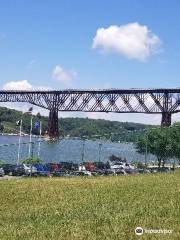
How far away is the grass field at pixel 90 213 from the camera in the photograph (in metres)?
14.2

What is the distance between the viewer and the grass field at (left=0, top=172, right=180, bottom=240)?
14.2m

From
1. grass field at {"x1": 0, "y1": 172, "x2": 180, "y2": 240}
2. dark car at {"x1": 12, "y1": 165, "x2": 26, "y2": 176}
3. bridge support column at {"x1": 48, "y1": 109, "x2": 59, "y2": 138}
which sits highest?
bridge support column at {"x1": 48, "y1": 109, "x2": 59, "y2": 138}

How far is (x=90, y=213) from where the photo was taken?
1730 cm

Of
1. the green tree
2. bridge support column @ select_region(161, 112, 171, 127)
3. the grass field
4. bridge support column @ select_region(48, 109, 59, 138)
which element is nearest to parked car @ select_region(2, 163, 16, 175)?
the green tree

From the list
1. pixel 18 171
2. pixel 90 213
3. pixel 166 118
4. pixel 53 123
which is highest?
pixel 166 118

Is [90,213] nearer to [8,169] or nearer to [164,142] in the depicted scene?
[8,169]

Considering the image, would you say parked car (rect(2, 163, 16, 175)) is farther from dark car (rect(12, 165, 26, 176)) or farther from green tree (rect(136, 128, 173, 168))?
green tree (rect(136, 128, 173, 168))

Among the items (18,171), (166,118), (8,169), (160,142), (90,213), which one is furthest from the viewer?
(166,118)

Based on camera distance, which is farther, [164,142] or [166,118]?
[166,118]

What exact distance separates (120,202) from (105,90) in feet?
438

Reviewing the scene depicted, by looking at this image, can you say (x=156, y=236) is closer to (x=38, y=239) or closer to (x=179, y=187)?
(x=38, y=239)

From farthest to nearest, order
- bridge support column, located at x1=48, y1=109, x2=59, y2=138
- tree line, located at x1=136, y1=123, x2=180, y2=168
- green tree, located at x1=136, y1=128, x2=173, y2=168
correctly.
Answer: bridge support column, located at x1=48, y1=109, x2=59, y2=138 < green tree, located at x1=136, y1=128, x2=173, y2=168 < tree line, located at x1=136, y1=123, x2=180, y2=168

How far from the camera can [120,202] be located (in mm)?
19328

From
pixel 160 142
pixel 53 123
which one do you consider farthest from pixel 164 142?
pixel 53 123
